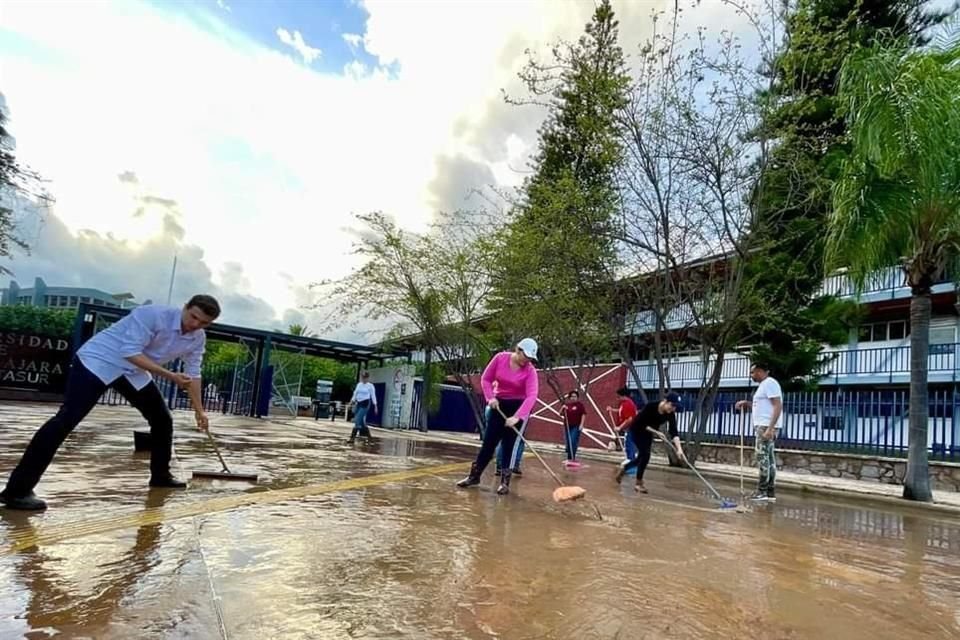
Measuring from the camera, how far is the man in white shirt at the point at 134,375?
165 inches

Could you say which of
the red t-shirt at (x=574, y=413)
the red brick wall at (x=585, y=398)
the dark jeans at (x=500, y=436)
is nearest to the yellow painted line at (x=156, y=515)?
the dark jeans at (x=500, y=436)

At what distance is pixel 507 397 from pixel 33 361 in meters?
21.2

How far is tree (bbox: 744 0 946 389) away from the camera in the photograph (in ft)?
41.3

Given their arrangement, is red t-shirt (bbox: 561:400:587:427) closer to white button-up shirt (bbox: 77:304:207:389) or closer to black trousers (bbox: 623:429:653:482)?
black trousers (bbox: 623:429:653:482)

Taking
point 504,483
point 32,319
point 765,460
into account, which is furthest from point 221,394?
point 765,460

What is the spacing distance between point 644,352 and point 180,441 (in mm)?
22293

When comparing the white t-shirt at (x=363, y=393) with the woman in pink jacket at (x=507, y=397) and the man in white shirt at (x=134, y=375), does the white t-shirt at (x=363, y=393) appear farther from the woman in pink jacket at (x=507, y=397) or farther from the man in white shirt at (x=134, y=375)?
the man in white shirt at (x=134, y=375)

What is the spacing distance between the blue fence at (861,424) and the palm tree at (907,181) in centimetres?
283

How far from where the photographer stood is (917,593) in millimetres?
3891

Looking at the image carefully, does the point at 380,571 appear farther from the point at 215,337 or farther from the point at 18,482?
the point at 215,337

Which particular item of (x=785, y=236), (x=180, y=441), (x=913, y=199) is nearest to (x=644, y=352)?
(x=785, y=236)

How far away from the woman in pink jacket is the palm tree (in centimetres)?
604

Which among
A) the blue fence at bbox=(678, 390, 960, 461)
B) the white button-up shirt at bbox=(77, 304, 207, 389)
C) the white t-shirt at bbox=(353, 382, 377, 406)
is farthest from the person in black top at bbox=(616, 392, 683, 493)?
the white t-shirt at bbox=(353, 382, 377, 406)

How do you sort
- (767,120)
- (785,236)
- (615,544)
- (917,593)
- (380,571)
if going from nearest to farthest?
(380,571) → (917,593) → (615,544) → (767,120) → (785,236)
